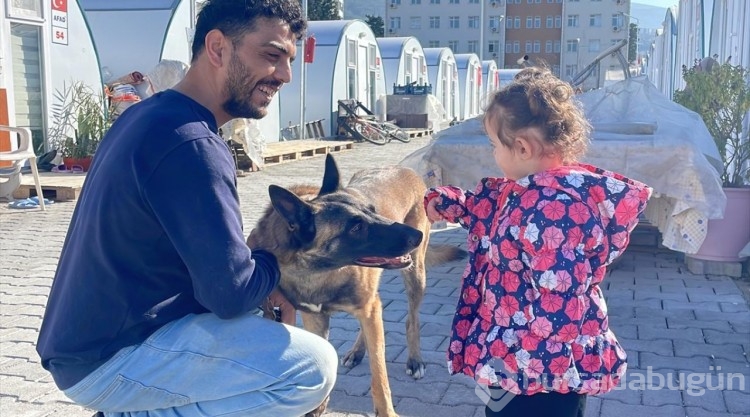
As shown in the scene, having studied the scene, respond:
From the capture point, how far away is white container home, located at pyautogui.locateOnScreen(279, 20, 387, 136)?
2175 cm

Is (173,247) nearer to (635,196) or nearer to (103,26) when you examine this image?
(635,196)

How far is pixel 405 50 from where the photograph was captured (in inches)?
1204

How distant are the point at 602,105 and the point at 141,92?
33.0ft

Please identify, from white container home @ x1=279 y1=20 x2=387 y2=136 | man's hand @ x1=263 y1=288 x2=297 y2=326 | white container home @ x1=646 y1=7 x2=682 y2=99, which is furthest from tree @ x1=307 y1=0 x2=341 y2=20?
man's hand @ x1=263 y1=288 x2=297 y2=326

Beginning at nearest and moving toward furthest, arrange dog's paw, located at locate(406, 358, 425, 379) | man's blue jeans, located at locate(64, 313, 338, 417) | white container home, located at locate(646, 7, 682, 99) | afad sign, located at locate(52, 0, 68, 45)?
1. man's blue jeans, located at locate(64, 313, 338, 417)
2. dog's paw, located at locate(406, 358, 425, 379)
3. afad sign, located at locate(52, 0, 68, 45)
4. white container home, located at locate(646, 7, 682, 99)

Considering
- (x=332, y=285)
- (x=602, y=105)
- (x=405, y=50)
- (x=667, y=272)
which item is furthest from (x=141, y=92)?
(x=405, y=50)

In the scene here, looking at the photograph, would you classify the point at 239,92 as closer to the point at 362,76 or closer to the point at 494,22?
the point at 362,76

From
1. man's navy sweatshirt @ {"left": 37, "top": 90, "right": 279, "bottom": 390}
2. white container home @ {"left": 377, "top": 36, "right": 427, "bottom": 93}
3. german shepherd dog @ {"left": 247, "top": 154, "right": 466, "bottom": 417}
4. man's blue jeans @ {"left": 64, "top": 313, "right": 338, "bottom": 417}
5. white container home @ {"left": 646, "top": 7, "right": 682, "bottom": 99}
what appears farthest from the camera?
white container home @ {"left": 377, "top": 36, "right": 427, "bottom": 93}

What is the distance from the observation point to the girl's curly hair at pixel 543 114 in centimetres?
247

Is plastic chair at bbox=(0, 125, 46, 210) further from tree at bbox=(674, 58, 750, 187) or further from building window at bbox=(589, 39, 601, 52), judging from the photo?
building window at bbox=(589, 39, 601, 52)

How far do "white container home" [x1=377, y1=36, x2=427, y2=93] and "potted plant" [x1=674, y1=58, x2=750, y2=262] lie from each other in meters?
22.5

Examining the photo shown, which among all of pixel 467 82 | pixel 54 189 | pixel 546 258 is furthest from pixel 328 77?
pixel 467 82

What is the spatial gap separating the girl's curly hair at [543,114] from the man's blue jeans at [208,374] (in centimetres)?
102

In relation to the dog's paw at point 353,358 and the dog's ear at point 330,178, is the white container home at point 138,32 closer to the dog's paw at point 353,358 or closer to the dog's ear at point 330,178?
the dog's paw at point 353,358
